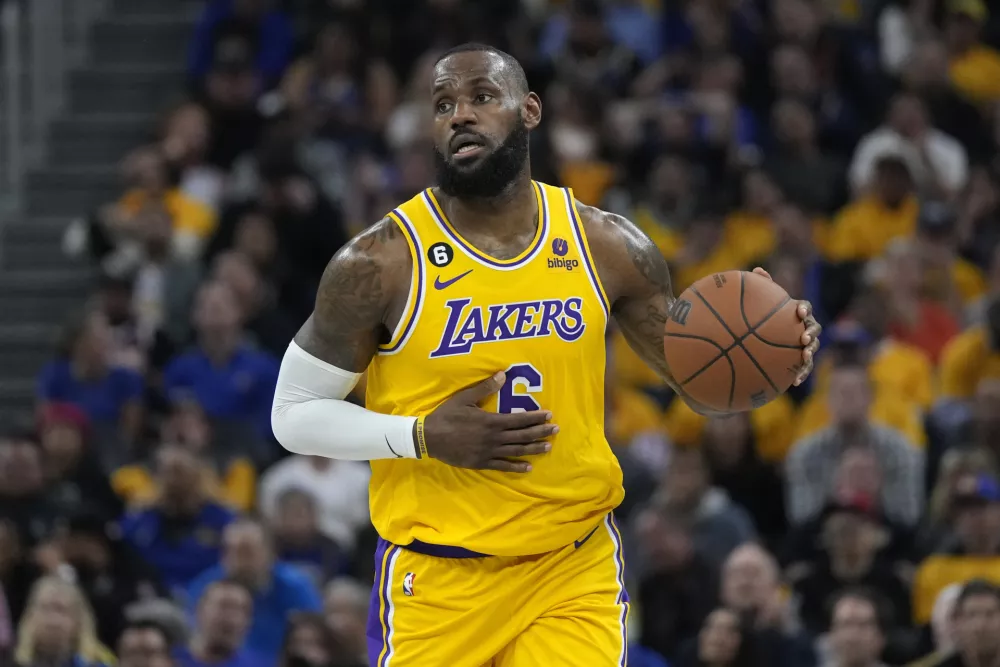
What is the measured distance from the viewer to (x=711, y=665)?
816 centimetres

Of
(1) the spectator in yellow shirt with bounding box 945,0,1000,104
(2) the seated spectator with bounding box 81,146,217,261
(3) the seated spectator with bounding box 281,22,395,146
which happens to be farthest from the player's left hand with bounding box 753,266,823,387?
(1) the spectator in yellow shirt with bounding box 945,0,1000,104

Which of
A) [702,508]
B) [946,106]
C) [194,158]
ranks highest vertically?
[946,106]

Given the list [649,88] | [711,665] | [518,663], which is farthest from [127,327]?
[518,663]

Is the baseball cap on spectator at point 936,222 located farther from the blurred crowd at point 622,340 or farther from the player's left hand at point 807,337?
the player's left hand at point 807,337

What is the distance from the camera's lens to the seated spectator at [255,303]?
11.3 meters

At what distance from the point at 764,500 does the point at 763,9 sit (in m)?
5.06

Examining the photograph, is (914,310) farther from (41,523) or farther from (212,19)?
(212,19)

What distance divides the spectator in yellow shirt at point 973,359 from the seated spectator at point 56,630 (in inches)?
204

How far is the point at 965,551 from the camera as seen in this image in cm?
869

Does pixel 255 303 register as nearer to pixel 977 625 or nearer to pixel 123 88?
pixel 123 88

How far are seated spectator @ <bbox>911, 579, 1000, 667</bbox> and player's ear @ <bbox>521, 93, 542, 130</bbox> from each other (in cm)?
348

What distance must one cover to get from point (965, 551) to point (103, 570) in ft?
15.0

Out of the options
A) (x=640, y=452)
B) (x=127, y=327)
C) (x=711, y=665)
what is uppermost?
(x=127, y=327)

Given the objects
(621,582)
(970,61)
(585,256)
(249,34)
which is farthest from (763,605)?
(249,34)
